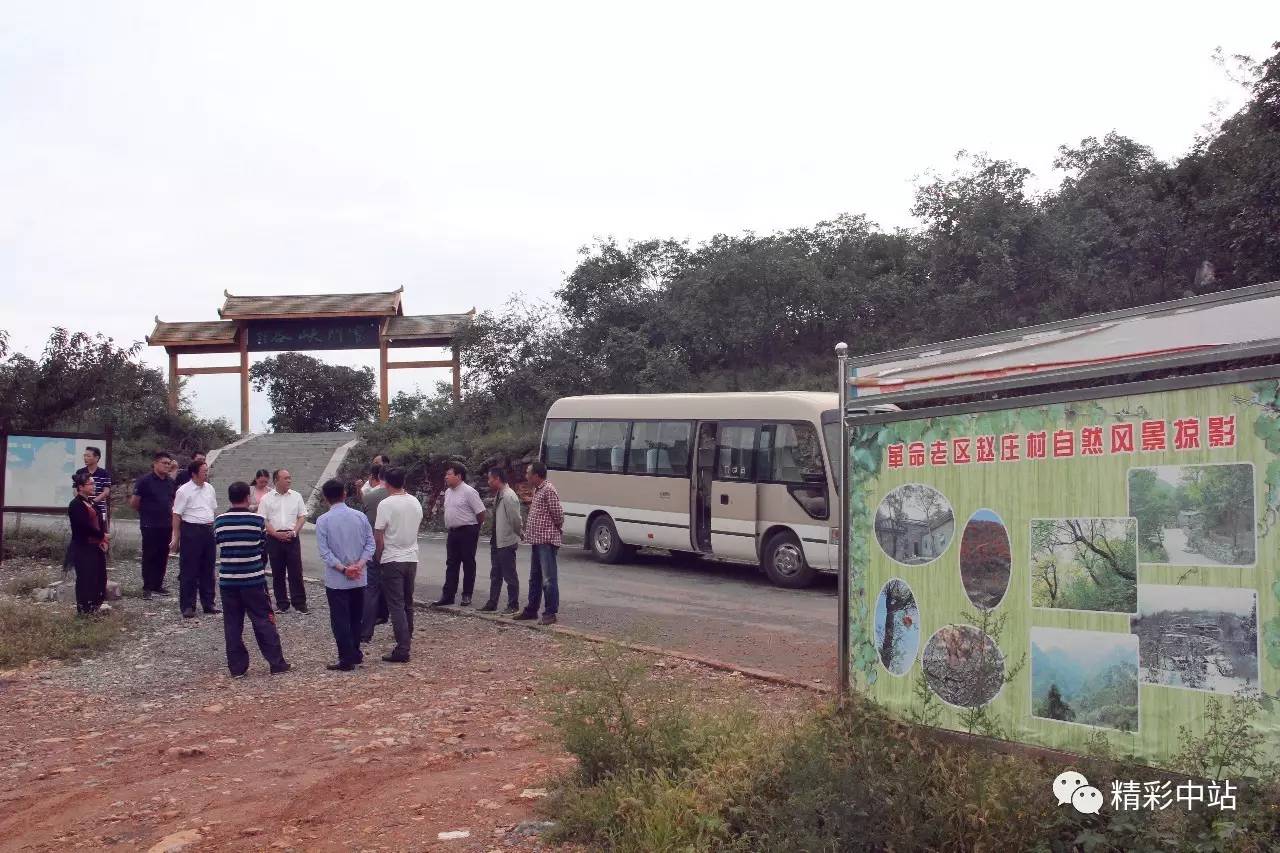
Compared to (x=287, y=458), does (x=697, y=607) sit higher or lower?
lower

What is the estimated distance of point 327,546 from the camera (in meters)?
9.10

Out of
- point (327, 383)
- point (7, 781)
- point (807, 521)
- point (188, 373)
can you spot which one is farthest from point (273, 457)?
point (7, 781)

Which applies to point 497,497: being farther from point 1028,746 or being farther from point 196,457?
point 1028,746

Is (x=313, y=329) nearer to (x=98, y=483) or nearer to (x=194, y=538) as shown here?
(x=98, y=483)

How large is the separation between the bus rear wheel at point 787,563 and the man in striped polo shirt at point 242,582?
699cm

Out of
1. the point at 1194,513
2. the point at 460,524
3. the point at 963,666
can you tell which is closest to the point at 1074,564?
the point at 1194,513

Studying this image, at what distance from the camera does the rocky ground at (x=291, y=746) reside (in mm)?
5395

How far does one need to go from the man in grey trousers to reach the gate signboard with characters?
238 inches

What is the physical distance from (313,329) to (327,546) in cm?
2715

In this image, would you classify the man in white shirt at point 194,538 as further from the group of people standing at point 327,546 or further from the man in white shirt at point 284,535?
the man in white shirt at point 284,535

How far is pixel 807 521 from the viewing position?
14.1 metres

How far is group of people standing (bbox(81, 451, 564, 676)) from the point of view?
911 centimetres

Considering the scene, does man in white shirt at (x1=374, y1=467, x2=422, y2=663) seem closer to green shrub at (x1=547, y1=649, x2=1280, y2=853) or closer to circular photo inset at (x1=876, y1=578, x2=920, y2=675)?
green shrub at (x1=547, y1=649, x2=1280, y2=853)

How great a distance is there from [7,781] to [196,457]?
5.94m
